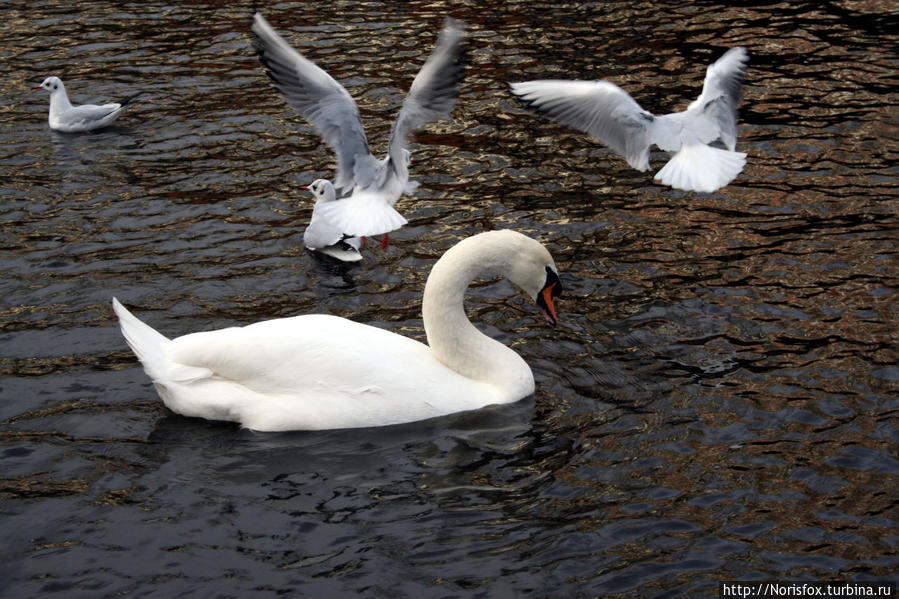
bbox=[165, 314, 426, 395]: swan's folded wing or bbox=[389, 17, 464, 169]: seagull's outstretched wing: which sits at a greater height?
bbox=[389, 17, 464, 169]: seagull's outstretched wing

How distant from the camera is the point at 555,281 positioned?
7082 mm

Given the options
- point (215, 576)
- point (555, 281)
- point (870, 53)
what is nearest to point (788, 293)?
point (555, 281)

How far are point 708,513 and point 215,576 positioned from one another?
2.52m

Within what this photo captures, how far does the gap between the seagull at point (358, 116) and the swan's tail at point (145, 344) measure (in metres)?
2.07

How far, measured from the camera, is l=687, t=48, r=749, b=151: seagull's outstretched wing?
865 cm

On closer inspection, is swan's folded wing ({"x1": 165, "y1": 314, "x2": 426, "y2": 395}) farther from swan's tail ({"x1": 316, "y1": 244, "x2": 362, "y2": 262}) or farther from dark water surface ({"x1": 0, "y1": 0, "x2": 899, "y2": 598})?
swan's tail ({"x1": 316, "y1": 244, "x2": 362, "y2": 262})

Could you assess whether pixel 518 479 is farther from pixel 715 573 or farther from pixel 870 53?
pixel 870 53

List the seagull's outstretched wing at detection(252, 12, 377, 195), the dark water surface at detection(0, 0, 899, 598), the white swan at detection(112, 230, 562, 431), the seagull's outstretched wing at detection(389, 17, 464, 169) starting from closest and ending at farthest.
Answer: the dark water surface at detection(0, 0, 899, 598)
the white swan at detection(112, 230, 562, 431)
the seagull's outstretched wing at detection(389, 17, 464, 169)
the seagull's outstretched wing at detection(252, 12, 377, 195)

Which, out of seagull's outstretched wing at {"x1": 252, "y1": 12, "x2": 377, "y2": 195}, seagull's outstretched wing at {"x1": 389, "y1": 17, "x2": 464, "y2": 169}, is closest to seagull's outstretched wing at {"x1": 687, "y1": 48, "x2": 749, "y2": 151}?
seagull's outstretched wing at {"x1": 389, "y1": 17, "x2": 464, "y2": 169}

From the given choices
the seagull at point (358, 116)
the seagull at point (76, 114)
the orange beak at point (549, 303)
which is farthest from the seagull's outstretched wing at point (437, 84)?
the seagull at point (76, 114)

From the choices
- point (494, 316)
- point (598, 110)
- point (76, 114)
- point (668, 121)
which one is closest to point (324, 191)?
A: point (494, 316)

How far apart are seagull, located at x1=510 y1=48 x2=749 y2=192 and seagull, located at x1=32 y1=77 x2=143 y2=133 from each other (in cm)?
603

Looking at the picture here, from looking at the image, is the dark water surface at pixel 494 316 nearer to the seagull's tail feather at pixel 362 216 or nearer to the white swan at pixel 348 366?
the white swan at pixel 348 366

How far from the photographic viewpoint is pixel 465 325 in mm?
7047
